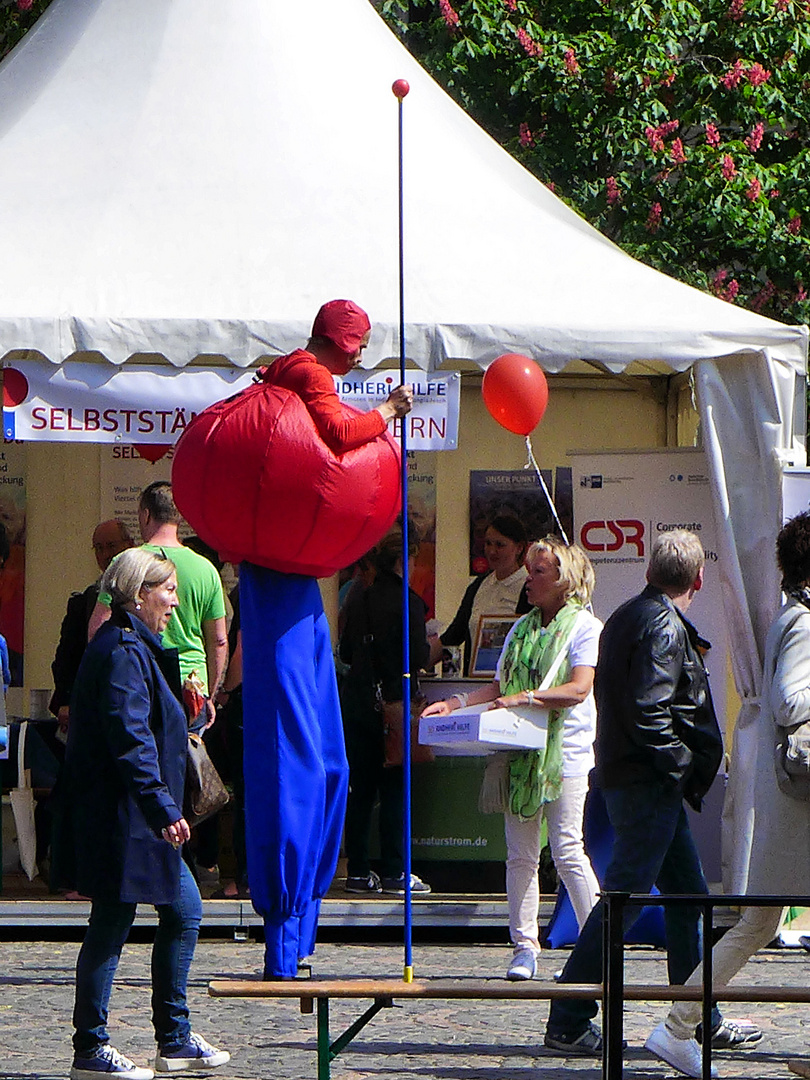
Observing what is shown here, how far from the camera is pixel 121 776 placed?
574cm

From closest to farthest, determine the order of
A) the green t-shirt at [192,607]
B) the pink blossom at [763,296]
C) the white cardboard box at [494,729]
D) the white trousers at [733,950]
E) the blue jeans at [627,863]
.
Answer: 1. the white trousers at [733,950]
2. the blue jeans at [627,863]
3. the white cardboard box at [494,729]
4. the green t-shirt at [192,607]
5. the pink blossom at [763,296]

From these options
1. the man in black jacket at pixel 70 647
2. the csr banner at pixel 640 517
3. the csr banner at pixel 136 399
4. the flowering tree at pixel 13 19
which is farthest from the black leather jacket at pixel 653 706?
the flowering tree at pixel 13 19

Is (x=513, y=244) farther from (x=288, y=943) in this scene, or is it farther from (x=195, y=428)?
(x=288, y=943)

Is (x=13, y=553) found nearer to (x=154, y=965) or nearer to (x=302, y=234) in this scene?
(x=302, y=234)

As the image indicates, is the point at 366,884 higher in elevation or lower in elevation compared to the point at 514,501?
lower

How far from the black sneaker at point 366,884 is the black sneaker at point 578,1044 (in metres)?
3.00

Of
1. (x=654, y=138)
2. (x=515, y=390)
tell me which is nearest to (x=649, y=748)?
(x=515, y=390)

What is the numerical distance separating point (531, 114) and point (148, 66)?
19.3ft

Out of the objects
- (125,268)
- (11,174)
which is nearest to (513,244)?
(125,268)

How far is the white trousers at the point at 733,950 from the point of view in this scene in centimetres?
608

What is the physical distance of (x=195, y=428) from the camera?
5777 millimetres

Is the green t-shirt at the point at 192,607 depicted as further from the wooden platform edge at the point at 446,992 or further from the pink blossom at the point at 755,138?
the pink blossom at the point at 755,138

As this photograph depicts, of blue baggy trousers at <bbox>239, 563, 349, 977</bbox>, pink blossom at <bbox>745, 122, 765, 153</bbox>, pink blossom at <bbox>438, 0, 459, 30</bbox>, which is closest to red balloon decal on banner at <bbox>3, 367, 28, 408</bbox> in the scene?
blue baggy trousers at <bbox>239, 563, 349, 977</bbox>

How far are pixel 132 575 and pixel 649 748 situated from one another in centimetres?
170
